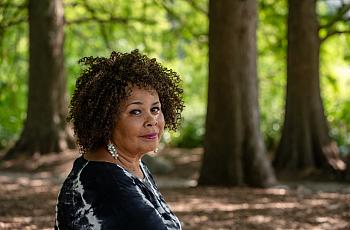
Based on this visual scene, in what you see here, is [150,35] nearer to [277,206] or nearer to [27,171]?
[27,171]

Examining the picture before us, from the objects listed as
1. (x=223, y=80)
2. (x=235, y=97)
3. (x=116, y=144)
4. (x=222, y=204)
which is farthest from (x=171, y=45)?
(x=116, y=144)

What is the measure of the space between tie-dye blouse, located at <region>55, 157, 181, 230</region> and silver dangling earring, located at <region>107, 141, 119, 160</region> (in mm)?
116

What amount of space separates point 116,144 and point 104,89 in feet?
0.75

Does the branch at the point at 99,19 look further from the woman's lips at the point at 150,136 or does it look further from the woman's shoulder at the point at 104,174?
the woman's shoulder at the point at 104,174

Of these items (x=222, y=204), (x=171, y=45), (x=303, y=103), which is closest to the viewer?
(x=222, y=204)

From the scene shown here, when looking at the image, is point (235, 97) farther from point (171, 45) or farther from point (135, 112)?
point (171, 45)

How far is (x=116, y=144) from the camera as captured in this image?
2.88m

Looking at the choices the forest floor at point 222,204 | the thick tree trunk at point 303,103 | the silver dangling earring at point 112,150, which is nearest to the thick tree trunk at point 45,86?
the forest floor at point 222,204

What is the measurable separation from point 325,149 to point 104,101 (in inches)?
422

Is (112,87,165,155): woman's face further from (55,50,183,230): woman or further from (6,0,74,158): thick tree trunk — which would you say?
(6,0,74,158): thick tree trunk

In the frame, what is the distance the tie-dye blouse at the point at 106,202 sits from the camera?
2.53 m

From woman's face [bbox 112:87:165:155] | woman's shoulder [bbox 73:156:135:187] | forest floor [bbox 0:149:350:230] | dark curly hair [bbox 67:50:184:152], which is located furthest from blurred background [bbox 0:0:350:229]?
woman's shoulder [bbox 73:156:135:187]

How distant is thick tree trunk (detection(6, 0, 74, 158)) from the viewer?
49.6 ft

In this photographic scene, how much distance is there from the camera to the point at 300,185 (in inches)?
481
